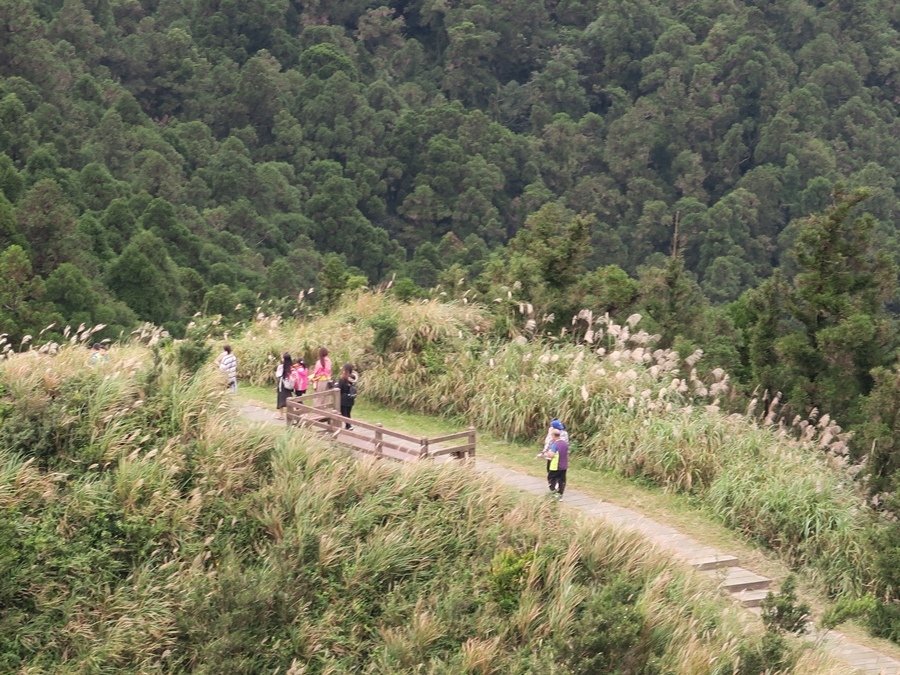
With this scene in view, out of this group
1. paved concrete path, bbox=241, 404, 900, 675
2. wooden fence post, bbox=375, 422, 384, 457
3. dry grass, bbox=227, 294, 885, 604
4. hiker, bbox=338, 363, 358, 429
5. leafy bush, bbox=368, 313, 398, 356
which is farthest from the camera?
leafy bush, bbox=368, 313, 398, 356

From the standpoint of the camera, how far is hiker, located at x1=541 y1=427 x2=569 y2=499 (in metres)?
14.5

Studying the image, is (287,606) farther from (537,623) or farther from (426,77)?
(426,77)

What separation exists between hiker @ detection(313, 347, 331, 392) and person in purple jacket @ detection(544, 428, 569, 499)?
3.86 meters

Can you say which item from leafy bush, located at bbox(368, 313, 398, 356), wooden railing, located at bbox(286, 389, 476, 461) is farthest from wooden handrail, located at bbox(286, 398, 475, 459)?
leafy bush, located at bbox(368, 313, 398, 356)

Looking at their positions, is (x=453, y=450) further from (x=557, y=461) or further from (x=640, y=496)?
(x=640, y=496)

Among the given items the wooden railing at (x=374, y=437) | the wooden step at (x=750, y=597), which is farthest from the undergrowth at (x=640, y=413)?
the wooden railing at (x=374, y=437)

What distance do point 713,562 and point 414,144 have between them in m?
53.7

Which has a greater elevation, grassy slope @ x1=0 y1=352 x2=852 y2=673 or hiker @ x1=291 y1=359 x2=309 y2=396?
hiker @ x1=291 y1=359 x2=309 y2=396

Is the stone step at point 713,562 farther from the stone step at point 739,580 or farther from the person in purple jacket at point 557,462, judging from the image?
the person in purple jacket at point 557,462

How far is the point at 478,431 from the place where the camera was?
17.3 meters

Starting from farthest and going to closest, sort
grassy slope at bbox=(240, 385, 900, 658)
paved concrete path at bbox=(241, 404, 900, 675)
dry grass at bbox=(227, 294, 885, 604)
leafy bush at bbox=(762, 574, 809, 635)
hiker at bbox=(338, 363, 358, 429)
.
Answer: hiker at bbox=(338, 363, 358, 429) → dry grass at bbox=(227, 294, 885, 604) → grassy slope at bbox=(240, 385, 900, 658) → paved concrete path at bbox=(241, 404, 900, 675) → leafy bush at bbox=(762, 574, 809, 635)

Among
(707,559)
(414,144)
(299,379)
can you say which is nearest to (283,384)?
(299,379)

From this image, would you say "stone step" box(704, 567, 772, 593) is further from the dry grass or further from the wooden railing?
the wooden railing

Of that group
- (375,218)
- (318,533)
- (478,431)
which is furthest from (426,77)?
(318,533)
